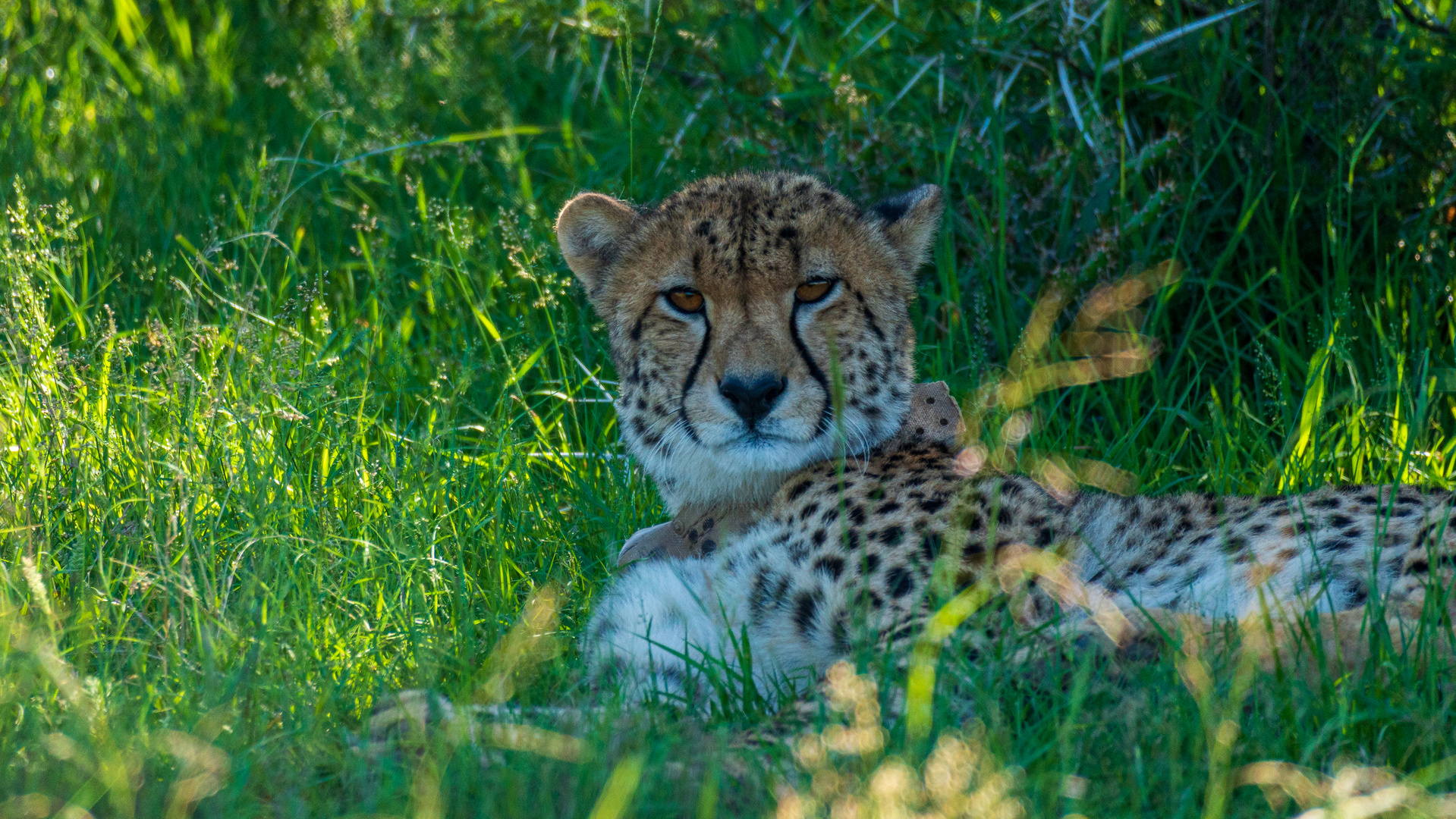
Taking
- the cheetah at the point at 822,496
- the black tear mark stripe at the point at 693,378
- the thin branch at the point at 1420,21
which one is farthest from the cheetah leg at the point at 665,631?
the thin branch at the point at 1420,21

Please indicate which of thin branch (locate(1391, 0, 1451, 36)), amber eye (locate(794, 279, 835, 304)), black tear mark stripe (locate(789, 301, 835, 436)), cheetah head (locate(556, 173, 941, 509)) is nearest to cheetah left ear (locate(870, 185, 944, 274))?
cheetah head (locate(556, 173, 941, 509))

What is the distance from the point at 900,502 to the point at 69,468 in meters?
1.99

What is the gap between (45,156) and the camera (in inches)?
218

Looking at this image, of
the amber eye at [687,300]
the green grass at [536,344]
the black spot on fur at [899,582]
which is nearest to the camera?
the green grass at [536,344]

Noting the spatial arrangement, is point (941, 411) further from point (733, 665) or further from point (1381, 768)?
point (1381, 768)

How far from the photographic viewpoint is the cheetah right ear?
3.44 metres

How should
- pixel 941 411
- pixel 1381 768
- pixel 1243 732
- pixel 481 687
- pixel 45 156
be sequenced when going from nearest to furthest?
pixel 1381 768
pixel 1243 732
pixel 481 687
pixel 941 411
pixel 45 156

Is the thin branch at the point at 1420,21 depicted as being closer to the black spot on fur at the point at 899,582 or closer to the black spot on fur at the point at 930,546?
the black spot on fur at the point at 930,546

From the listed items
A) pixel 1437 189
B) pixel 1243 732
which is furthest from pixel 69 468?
pixel 1437 189

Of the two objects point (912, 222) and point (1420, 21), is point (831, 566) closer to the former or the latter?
point (912, 222)

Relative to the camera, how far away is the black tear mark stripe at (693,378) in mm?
3150

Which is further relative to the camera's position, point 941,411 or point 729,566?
point 941,411

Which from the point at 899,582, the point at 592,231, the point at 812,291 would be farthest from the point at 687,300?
the point at 899,582

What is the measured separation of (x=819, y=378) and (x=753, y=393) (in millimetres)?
200
